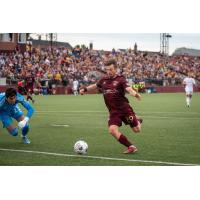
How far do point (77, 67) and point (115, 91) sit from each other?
1306 cm

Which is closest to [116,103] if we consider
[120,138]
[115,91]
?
[115,91]

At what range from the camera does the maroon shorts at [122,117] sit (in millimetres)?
7695

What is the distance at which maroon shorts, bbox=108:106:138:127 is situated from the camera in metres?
7.70

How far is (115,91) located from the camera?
765cm

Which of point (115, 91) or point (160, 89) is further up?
point (115, 91)

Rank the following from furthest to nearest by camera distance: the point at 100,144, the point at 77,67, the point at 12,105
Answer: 1. the point at 77,67
2. the point at 12,105
3. the point at 100,144

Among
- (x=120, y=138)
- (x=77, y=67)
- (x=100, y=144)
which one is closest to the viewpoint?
(x=120, y=138)

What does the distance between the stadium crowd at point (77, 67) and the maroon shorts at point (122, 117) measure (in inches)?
253

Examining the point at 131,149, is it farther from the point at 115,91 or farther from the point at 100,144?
the point at 100,144

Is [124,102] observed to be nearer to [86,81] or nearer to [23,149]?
[23,149]

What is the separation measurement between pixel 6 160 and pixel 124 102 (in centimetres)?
190

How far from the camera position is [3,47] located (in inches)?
A: 436

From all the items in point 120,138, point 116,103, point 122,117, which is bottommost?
point 120,138

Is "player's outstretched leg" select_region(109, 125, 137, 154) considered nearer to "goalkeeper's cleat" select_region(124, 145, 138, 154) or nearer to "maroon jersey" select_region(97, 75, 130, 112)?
"goalkeeper's cleat" select_region(124, 145, 138, 154)
